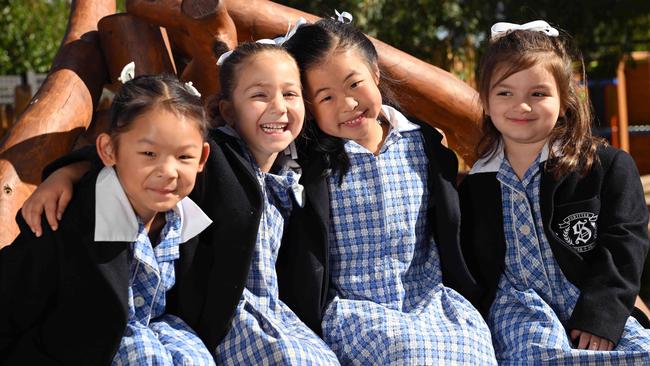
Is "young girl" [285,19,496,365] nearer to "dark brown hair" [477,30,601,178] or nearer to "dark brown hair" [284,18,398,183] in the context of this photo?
"dark brown hair" [284,18,398,183]

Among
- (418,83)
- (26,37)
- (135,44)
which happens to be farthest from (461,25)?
(26,37)

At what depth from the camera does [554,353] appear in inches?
91.5

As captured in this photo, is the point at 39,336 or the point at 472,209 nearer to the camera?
the point at 39,336

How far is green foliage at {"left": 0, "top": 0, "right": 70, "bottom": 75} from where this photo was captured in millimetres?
14742

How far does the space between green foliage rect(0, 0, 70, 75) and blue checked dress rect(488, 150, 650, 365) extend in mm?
13215

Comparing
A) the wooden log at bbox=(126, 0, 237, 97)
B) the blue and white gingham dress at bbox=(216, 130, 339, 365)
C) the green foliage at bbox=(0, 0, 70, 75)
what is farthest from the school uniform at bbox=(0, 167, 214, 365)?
the green foliage at bbox=(0, 0, 70, 75)

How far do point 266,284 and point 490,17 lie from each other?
5542 mm

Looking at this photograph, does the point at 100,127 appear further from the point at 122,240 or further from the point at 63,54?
the point at 122,240

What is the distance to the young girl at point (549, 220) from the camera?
2.37 m

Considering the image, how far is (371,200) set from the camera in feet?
8.32

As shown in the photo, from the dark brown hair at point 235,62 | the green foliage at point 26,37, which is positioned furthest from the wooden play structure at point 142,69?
the green foliage at point 26,37

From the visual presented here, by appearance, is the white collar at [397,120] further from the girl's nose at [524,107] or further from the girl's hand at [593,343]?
the girl's hand at [593,343]

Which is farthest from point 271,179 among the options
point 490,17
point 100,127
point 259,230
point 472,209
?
point 490,17

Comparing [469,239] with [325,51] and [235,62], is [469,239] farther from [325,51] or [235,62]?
[235,62]
